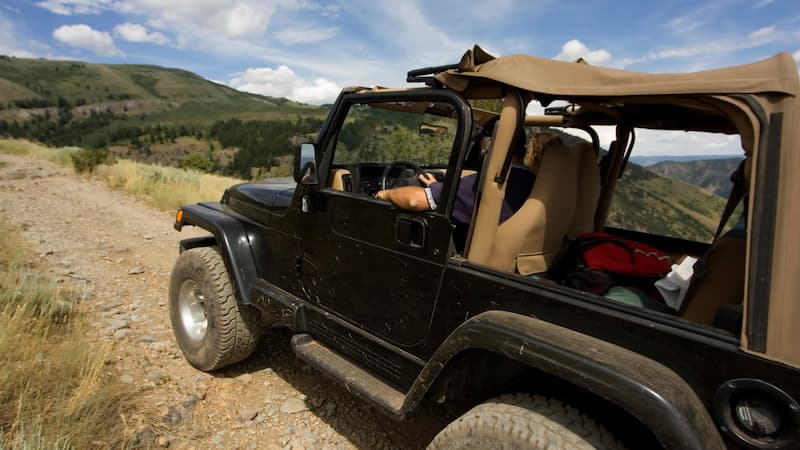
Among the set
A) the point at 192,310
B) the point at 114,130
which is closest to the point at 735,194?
the point at 192,310

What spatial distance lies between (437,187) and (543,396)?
38.6 inches

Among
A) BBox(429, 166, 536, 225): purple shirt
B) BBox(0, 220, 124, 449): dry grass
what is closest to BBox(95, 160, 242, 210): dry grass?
BBox(0, 220, 124, 449): dry grass

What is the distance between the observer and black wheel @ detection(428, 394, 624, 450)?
1.46 metres

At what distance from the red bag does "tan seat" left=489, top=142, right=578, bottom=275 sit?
154 millimetres

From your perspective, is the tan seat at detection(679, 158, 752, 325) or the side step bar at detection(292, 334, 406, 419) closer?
the tan seat at detection(679, 158, 752, 325)

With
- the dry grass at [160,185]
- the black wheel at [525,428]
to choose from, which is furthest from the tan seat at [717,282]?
the dry grass at [160,185]

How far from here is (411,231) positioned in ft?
6.81

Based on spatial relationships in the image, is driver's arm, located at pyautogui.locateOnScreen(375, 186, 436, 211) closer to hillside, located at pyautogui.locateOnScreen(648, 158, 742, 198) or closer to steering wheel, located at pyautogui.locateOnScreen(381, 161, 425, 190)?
steering wheel, located at pyautogui.locateOnScreen(381, 161, 425, 190)

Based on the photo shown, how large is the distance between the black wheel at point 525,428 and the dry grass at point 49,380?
1683mm

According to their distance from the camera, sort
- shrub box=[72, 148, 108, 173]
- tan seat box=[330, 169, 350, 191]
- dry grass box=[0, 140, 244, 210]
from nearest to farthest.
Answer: tan seat box=[330, 169, 350, 191] → dry grass box=[0, 140, 244, 210] → shrub box=[72, 148, 108, 173]

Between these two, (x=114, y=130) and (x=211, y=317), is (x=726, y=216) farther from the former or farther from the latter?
(x=114, y=130)

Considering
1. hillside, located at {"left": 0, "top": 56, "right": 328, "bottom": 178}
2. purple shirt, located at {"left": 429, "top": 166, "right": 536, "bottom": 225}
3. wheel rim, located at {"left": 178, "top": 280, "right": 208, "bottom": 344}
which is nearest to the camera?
purple shirt, located at {"left": 429, "top": 166, "right": 536, "bottom": 225}

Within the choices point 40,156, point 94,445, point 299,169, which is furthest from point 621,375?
point 40,156

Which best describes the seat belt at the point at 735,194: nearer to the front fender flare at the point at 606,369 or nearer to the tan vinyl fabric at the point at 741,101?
the tan vinyl fabric at the point at 741,101
